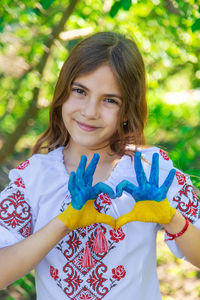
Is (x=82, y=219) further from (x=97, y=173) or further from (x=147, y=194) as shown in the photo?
(x=97, y=173)

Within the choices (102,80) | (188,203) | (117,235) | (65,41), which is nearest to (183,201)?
(188,203)

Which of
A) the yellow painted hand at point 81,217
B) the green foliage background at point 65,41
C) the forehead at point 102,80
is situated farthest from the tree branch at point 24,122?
the yellow painted hand at point 81,217

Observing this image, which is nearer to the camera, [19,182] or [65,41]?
[19,182]

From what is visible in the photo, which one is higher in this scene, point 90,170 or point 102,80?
point 102,80

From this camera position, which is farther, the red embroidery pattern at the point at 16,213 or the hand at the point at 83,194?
the red embroidery pattern at the point at 16,213

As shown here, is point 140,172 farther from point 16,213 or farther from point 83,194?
point 16,213

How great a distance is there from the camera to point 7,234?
51.3 inches

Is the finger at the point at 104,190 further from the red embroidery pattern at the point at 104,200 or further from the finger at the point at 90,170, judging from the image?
the red embroidery pattern at the point at 104,200

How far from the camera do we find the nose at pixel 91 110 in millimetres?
1341

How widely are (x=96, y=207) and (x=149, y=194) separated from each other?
0.30 m

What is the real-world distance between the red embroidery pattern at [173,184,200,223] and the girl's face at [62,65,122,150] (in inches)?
13.1

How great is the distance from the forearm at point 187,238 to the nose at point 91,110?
433mm

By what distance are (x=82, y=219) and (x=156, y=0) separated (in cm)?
200

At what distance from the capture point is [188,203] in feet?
4.45
